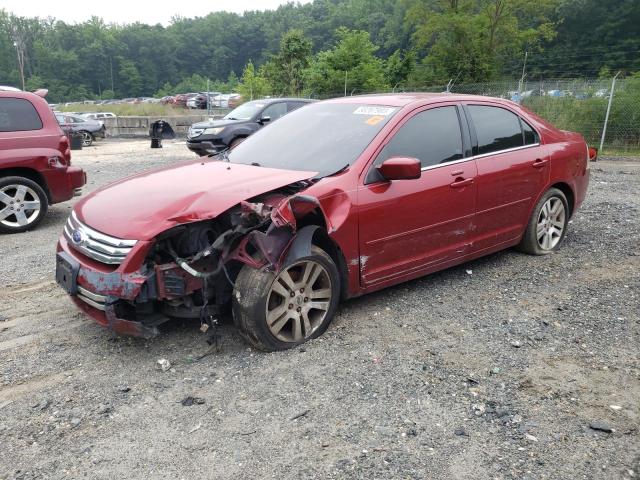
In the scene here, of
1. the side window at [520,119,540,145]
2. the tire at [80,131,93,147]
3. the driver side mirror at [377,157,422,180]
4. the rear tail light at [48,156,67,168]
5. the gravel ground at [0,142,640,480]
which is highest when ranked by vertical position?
the side window at [520,119,540,145]

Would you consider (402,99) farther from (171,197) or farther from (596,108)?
(596,108)

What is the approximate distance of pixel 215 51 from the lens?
105 metres

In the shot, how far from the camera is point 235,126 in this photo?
13000 mm

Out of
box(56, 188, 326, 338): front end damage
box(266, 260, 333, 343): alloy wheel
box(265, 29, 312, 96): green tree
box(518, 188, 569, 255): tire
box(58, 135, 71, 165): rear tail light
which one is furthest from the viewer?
box(265, 29, 312, 96): green tree

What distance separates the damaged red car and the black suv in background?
328 inches

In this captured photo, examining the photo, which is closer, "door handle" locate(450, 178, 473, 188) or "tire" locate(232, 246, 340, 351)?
"tire" locate(232, 246, 340, 351)

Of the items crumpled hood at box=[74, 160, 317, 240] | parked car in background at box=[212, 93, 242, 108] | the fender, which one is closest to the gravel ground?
the fender

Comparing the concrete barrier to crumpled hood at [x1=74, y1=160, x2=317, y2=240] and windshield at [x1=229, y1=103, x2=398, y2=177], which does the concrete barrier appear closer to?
windshield at [x1=229, y1=103, x2=398, y2=177]

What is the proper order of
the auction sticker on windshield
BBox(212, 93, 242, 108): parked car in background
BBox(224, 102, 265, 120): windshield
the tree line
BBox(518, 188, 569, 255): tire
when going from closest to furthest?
the auction sticker on windshield, BBox(518, 188, 569, 255): tire, BBox(224, 102, 265, 120): windshield, the tree line, BBox(212, 93, 242, 108): parked car in background

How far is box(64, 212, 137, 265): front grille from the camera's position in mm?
3213

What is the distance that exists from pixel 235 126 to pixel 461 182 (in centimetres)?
950

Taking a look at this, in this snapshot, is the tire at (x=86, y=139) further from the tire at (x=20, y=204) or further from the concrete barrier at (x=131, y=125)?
the tire at (x=20, y=204)

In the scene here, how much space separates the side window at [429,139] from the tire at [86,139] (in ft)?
63.5

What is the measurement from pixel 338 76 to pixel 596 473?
24.7 metres
